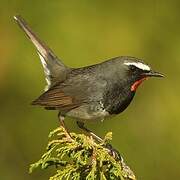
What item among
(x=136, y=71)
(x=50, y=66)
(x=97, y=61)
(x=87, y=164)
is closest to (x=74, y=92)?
(x=50, y=66)

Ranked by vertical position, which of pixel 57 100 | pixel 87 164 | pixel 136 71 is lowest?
pixel 87 164

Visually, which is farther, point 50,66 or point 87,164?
point 50,66

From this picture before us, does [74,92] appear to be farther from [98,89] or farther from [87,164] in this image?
[87,164]

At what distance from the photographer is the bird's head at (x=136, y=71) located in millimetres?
5637

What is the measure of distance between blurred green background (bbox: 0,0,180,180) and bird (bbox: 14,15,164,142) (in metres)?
1.48

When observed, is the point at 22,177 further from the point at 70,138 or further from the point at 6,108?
the point at 70,138

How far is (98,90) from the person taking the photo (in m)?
5.89

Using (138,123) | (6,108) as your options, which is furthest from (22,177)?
(138,123)

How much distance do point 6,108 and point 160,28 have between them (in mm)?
2034

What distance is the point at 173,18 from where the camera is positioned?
27.5 ft

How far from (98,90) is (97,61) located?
2151 mm

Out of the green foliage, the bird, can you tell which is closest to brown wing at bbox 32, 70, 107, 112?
the bird

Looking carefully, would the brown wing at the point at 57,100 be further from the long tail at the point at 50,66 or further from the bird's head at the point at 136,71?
the bird's head at the point at 136,71

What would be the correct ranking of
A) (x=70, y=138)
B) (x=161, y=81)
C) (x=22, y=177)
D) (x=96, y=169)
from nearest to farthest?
(x=96, y=169) → (x=70, y=138) → (x=22, y=177) → (x=161, y=81)
